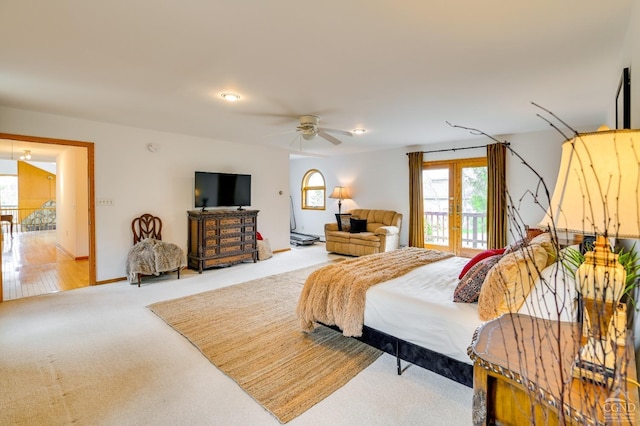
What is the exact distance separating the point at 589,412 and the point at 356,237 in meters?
5.52

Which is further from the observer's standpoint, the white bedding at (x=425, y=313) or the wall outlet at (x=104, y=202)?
the wall outlet at (x=104, y=202)

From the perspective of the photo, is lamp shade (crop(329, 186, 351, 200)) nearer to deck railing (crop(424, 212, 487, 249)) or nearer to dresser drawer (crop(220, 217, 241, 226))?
deck railing (crop(424, 212, 487, 249))

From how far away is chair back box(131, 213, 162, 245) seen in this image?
488 centimetres

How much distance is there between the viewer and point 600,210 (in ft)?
2.66

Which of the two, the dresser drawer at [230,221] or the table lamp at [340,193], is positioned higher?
the table lamp at [340,193]

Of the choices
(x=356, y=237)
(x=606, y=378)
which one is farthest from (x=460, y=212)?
(x=606, y=378)

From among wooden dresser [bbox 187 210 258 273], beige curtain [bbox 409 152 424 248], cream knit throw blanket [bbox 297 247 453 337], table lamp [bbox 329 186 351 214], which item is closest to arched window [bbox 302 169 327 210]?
table lamp [bbox 329 186 351 214]

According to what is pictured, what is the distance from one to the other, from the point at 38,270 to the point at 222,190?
3.39 metres

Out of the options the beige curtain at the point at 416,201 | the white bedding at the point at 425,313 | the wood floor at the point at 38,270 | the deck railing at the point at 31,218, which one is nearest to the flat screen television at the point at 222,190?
the wood floor at the point at 38,270

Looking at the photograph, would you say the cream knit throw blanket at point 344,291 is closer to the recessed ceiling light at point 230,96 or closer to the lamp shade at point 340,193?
the recessed ceiling light at point 230,96

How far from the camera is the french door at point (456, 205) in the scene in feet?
19.5

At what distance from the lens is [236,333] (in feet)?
9.55

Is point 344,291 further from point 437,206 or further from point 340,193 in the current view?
point 340,193

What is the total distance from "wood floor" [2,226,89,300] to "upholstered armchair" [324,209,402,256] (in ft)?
14.4
